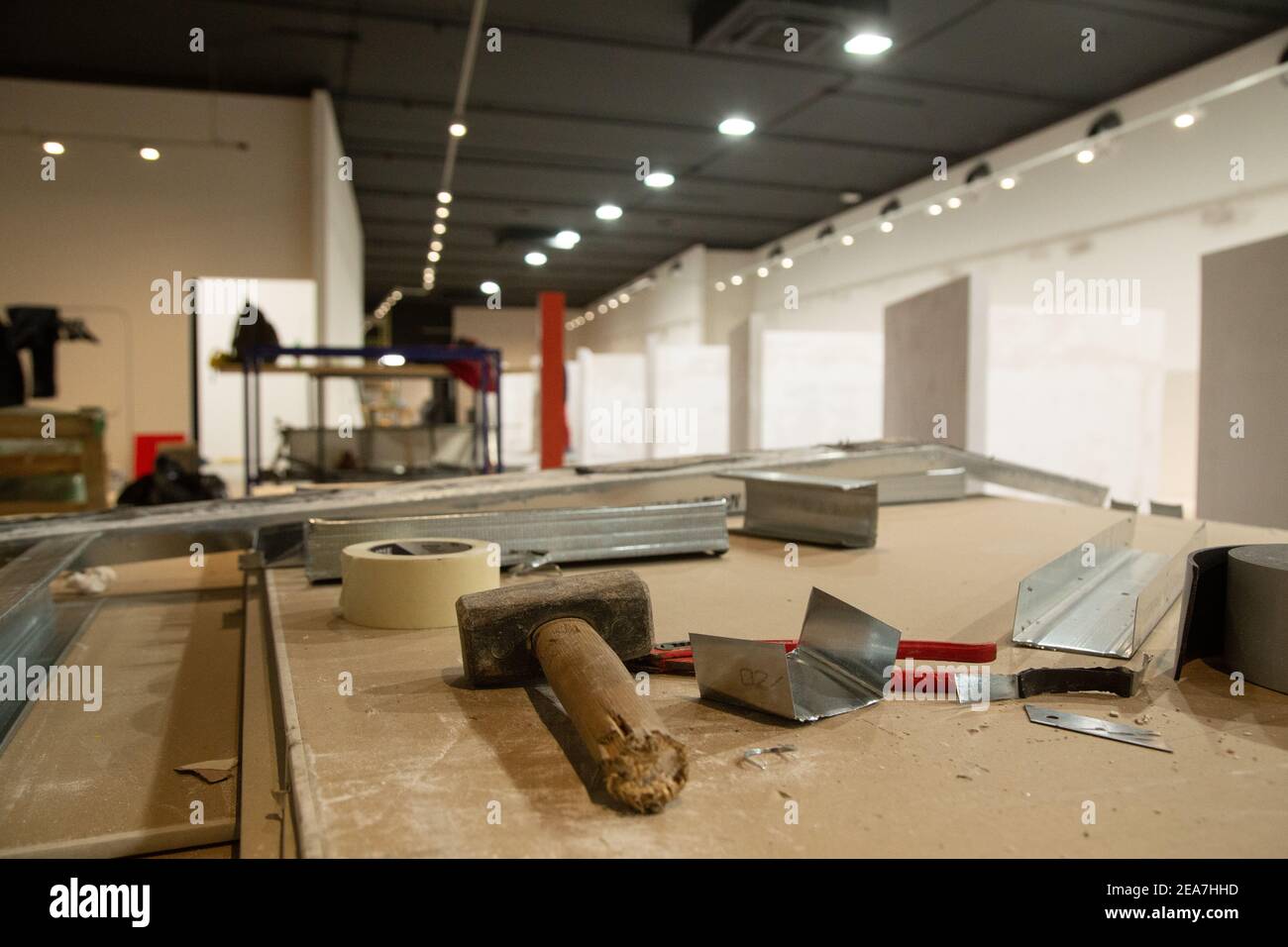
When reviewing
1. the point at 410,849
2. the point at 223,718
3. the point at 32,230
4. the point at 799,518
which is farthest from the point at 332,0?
the point at 410,849

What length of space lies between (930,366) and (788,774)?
3327 millimetres

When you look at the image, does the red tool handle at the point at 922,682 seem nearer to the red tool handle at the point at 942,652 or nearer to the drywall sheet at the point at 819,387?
the red tool handle at the point at 942,652

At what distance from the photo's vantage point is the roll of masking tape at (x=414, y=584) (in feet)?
4.24

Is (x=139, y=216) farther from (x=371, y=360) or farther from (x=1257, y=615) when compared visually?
(x=1257, y=615)

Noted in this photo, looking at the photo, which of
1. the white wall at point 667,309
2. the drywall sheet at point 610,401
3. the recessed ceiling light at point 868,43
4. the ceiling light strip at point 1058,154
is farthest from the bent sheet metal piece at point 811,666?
the white wall at point 667,309

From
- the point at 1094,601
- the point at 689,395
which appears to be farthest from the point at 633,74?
the point at 1094,601

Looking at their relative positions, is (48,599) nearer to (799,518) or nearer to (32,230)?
(799,518)

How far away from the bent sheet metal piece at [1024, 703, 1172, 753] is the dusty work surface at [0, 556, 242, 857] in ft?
2.67

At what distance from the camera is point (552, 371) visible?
577cm

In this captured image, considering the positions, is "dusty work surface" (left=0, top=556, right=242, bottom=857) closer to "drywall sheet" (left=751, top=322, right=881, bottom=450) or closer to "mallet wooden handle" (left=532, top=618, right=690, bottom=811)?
"mallet wooden handle" (left=532, top=618, right=690, bottom=811)

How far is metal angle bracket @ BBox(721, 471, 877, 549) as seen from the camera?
6.51ft

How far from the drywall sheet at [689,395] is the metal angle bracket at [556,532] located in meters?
7.05

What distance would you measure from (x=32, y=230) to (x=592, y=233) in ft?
24.4

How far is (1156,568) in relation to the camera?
1585 millimetres
